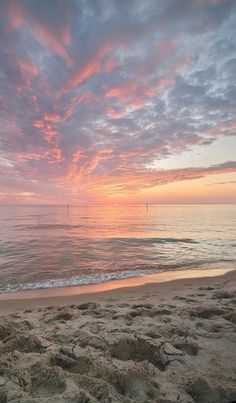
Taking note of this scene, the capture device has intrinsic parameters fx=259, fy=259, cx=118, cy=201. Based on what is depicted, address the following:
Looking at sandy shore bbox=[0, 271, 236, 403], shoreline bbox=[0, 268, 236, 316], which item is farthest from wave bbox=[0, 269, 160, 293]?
sandy shore bbox=[0, 271, 236, 403]

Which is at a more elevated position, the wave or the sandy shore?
the sandy shore

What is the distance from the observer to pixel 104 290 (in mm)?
8586

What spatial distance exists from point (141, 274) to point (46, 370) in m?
8.46

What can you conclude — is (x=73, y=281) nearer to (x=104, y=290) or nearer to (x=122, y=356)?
(x=104, y=290)

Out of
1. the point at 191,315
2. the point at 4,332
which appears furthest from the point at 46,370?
the point at 191,315

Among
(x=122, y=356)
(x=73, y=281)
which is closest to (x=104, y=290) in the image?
(x=73, y=281)

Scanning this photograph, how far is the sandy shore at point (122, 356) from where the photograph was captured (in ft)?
8.52

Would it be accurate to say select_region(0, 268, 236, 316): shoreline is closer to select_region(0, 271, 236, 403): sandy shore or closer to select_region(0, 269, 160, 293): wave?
select_region(0, 269, 160, 293): wave

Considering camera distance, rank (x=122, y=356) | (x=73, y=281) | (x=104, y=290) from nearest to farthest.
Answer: (x=122, y=356), (x=104, y=290), (x=73, y=281)

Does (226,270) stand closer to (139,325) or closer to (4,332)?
(139,325)

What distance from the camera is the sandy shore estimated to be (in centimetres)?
260

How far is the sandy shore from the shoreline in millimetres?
1928

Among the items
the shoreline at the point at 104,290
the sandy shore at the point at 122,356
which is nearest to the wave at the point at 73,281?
the shoreline at the point at 104,290

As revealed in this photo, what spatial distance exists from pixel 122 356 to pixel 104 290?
17.6ft
